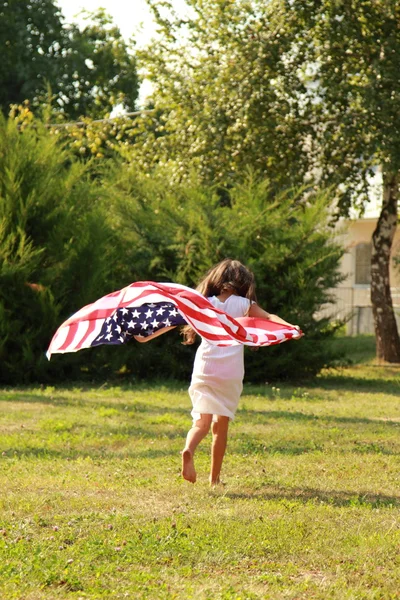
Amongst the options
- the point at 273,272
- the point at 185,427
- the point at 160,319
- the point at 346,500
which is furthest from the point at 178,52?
the point at 346,500

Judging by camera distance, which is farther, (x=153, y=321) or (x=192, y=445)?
(x=153, y=321)

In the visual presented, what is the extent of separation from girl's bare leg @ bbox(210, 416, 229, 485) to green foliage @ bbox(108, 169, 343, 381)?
9.04 meters

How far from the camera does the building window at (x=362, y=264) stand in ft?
120

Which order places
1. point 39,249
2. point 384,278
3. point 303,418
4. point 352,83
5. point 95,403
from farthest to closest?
1. point 384,278
2. point 352,83
3. point 39,249
4. point 95,403
5. point 303,418

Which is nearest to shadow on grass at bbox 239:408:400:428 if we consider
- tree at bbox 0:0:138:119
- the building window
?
the building window

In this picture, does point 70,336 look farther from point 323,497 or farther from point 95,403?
point 95,403

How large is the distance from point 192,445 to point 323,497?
1055 mm

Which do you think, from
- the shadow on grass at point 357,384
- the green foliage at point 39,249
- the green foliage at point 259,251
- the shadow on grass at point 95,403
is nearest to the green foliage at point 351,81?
the green foliage at point 259,251

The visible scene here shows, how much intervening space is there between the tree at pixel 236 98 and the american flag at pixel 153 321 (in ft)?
33.6

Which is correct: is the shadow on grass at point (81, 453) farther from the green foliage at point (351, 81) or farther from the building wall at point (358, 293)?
the building wall at point (358, 293)

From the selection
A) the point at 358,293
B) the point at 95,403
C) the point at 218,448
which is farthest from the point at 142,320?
the point at 358,293

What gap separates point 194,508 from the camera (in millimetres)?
6695

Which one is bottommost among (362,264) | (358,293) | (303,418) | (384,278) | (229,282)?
(303,418)

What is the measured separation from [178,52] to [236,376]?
14.0 metres
